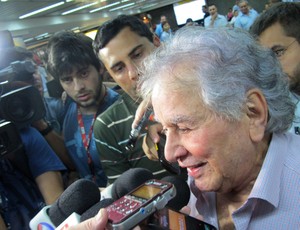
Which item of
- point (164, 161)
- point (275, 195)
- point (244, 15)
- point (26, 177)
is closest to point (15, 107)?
point (26, 177)

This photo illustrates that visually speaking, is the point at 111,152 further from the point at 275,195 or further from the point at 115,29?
the point at 275,195

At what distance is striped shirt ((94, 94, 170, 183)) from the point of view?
137cm

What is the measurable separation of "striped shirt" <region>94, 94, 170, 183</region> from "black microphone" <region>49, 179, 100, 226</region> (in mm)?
654

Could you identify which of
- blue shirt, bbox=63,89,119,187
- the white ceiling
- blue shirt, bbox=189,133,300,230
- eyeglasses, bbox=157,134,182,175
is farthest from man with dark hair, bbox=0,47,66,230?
the white ceiling

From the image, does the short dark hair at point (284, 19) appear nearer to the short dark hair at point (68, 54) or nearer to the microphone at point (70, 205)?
the short dark hair at point (68, 54)

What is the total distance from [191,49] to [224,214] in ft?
1.53

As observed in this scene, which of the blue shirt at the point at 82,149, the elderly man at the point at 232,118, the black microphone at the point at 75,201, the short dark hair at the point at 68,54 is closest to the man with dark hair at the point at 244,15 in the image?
the short dark hair at the point at 68,54

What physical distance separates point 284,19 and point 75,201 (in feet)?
4.58

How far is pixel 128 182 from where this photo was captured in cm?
76

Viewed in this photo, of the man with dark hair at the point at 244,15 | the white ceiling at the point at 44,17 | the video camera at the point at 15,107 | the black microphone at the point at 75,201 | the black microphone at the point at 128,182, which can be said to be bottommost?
the man with dark hair at the point at 244,15

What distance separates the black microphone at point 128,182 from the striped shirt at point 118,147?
568 millimetres

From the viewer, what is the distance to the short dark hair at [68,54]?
5.34ft

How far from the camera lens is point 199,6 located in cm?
1091

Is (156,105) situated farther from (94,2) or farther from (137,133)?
(94,2)
